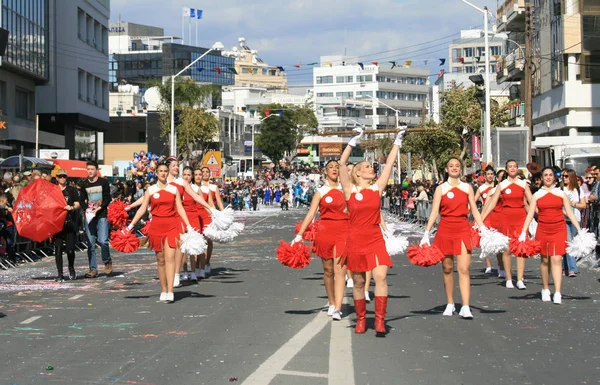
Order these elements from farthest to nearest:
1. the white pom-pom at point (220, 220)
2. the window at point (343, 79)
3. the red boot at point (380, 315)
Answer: the window at point (343, 79) < the white pom-pom at point (220, 220) < the red boot at point (380, 315)

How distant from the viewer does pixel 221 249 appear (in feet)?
82.8

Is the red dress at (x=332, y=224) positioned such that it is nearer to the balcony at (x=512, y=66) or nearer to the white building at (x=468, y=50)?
the balcony at (x=512, y=66)

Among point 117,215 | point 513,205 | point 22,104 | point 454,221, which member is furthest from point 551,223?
point 22,104

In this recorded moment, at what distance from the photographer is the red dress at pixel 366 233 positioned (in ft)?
33.0

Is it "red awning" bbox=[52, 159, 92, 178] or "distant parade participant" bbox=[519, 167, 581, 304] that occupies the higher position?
"red awning" bbox=[52, 159, 92, 178]

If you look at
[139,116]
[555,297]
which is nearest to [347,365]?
[555,297]

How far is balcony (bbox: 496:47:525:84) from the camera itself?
6309cm

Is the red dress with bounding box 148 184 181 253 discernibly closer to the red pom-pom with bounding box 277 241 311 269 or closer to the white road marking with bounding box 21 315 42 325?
the white road marking with bounding box 21 315 42 325

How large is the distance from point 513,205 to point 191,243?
5.00m

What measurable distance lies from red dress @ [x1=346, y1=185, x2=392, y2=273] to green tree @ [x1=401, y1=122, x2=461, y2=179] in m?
50.8

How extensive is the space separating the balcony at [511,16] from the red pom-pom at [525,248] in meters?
52.6

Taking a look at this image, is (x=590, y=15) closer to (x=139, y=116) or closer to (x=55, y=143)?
(x=55, y=143)

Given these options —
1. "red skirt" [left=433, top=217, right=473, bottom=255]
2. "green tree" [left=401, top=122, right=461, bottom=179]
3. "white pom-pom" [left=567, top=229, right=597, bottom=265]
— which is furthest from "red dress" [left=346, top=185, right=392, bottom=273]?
"green tree" [left=401, top=122, right=461, bottom=179]

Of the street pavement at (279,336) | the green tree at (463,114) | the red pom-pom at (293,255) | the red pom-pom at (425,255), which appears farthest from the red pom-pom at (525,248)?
the green tree at (463,114)
